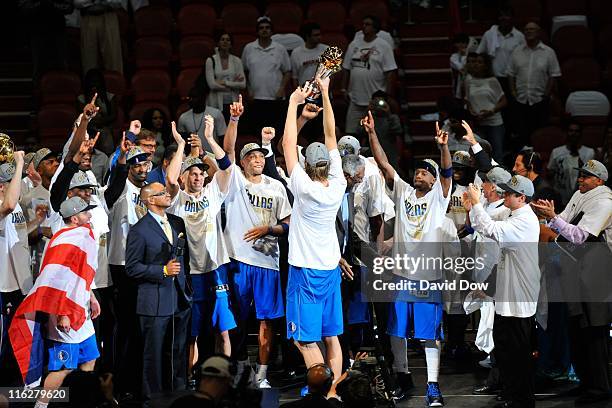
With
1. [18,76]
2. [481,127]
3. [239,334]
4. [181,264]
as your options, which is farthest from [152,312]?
[18,76]

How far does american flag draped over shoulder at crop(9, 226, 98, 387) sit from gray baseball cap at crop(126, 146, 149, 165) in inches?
44.7

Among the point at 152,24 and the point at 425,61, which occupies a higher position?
the point at 152,24

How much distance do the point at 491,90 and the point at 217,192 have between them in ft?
16.4

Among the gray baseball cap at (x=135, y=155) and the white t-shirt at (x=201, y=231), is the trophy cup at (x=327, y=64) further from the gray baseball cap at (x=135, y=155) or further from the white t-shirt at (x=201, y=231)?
the gray baseball cap at (x=135, y=155)

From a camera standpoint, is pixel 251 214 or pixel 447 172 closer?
pixel 447 172

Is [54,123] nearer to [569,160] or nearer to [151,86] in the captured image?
[151,86]

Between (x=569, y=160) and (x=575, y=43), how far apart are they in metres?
2.75

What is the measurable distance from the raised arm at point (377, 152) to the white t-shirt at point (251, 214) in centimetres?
88

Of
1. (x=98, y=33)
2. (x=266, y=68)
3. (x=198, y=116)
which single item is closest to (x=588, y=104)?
(x=266, y=68)

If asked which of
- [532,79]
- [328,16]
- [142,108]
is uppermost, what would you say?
[328,16]

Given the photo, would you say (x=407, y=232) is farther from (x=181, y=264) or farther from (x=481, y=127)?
(x=481, y=127)

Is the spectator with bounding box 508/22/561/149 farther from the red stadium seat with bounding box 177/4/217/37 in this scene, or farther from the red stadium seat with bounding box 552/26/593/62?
the red stadium seat with bounding box 177/4/217/37

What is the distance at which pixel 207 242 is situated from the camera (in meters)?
9.50

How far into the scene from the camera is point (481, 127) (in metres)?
13.4
